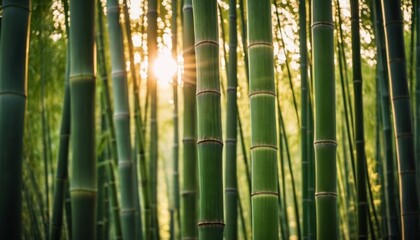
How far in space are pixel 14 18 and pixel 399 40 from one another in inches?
62.1

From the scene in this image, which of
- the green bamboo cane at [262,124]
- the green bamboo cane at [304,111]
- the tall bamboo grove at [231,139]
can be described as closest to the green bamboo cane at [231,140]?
the tall bamboo grove at [231,139]

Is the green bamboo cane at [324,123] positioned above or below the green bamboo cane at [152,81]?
below

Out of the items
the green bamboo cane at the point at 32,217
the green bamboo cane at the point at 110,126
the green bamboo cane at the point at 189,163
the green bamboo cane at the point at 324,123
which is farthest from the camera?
the green bamboo cane at the point at 32,217

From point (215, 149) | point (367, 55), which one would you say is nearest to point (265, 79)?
point (215, 149)

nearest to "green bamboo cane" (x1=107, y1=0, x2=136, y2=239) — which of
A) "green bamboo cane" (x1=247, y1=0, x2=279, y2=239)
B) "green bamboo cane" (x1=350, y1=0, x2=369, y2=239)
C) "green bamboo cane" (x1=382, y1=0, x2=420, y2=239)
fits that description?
"green bamboo cane" (x1=247, y1=0, x2=279, y2=239)

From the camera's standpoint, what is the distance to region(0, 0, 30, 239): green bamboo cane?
4.46ft

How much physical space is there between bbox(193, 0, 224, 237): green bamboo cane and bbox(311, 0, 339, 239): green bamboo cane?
0.42 metres

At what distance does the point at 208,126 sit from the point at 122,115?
0.86 m

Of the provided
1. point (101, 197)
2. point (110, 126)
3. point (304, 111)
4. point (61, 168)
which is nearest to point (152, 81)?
point (110, 126)

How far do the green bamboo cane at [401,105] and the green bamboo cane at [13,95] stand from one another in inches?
59.4

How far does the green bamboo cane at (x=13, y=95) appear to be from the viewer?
1.36 meters

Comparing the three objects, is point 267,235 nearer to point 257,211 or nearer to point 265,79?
point 257,211

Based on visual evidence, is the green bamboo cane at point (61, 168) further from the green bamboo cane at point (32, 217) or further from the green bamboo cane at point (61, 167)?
the green bamboo cane at point (32, 217)

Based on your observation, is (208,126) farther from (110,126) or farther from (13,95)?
(110,126)
